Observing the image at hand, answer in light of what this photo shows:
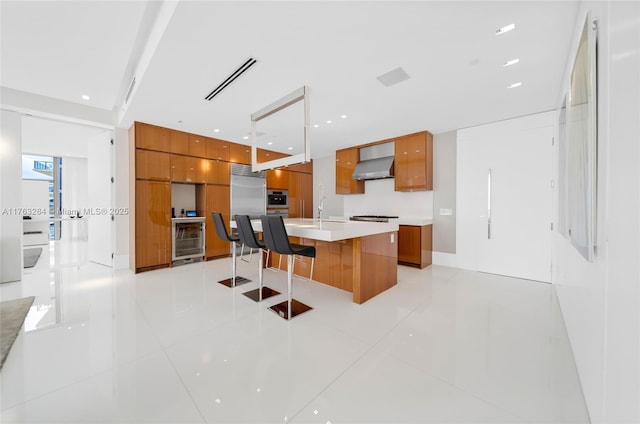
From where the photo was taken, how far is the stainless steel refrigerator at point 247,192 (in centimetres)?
547

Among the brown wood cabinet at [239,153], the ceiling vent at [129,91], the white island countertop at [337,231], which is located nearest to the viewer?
the white island countertop at [337,231]

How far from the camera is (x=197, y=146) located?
4910 millimetres

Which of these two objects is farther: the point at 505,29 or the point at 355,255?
the point at 355,255

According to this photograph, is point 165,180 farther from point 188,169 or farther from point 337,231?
point 337,231

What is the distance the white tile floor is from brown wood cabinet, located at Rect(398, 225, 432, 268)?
4.25 feet

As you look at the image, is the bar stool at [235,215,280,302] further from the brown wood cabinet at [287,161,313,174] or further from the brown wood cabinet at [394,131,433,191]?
the brown wood cabinet at [287,161,313,174]

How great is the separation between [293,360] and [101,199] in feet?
16.4

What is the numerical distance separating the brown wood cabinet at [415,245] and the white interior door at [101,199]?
533 cm

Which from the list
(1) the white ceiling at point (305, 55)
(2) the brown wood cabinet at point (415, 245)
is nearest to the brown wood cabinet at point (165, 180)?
(1) the white ceiling at point (305, 55)

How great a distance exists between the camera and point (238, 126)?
4422 mm

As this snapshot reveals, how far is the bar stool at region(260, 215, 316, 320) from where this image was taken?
2396 millimetres

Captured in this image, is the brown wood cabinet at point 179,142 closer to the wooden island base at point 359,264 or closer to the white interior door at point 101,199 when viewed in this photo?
the white interior door at point 101,199

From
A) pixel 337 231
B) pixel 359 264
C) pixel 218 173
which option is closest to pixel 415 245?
pixel 359 264

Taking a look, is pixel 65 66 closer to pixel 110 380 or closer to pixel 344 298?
pixel 110 380
